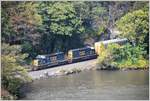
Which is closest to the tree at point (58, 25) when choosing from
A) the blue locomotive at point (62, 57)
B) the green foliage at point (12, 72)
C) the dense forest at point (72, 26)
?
the dense forest at point (72, 26)

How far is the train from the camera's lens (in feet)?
122

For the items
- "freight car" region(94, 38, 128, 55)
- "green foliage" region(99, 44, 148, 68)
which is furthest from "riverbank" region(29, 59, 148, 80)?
"freight car" region(94, 38, 128, 55)

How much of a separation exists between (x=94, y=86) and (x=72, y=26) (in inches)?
327

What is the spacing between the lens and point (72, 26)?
39.8m

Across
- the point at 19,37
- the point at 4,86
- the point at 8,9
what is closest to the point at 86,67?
the point at 19,37

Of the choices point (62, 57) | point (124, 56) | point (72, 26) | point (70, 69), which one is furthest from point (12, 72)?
point (72, 26)

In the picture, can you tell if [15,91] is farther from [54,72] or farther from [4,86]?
[54,72]

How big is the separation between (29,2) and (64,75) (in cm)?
462

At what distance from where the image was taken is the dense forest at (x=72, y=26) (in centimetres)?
3478

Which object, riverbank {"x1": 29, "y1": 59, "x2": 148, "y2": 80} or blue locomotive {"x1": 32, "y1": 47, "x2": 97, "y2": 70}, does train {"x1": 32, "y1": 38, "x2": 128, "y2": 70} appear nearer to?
blue locomotive {"x1": 32, "y1": 47, "x2": 97, "y2": 70}

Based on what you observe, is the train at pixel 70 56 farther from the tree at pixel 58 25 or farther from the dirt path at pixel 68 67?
the tree at pixel 58 25

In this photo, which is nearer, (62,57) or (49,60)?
(49,60)

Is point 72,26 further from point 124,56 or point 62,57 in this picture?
point 124,56

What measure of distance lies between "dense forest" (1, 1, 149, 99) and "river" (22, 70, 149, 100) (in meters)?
1.93
